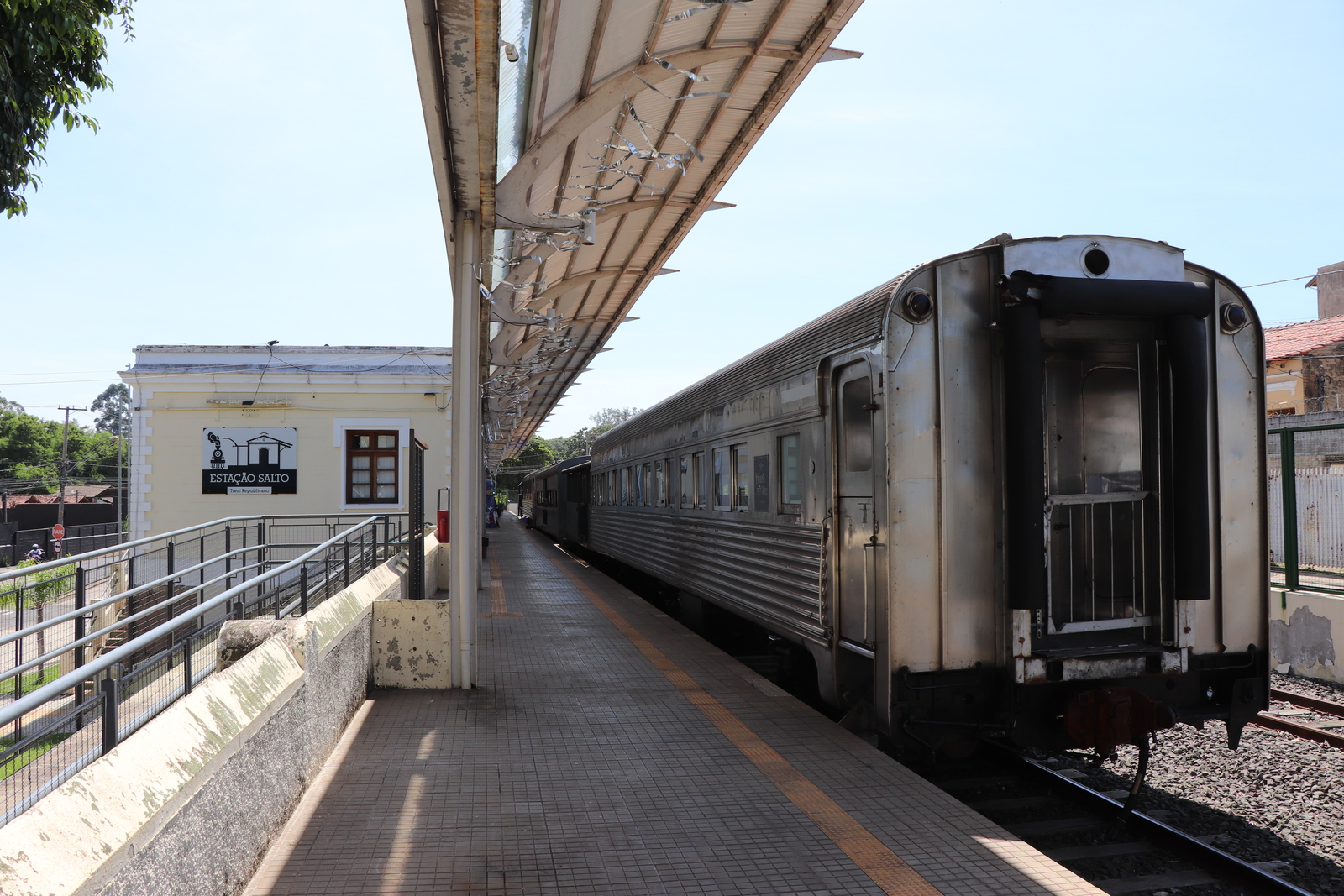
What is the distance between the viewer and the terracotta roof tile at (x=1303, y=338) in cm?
2719

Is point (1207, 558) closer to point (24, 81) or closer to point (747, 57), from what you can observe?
point (747, 57)

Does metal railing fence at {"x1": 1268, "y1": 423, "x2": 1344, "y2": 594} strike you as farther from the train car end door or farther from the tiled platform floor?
the tiled platform floor

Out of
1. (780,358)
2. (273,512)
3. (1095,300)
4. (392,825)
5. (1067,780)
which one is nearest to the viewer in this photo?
(392,825)

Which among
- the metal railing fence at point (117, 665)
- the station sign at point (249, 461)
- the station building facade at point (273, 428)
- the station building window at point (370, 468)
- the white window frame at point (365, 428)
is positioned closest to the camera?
the metal railing fence at point (117, 665)

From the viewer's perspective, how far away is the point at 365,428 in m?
19.1

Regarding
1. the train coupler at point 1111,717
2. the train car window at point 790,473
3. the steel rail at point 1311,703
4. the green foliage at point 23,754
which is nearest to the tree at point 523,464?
the train car window at point 790,473

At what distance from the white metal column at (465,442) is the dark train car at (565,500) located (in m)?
12.9

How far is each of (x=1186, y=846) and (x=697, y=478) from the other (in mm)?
6002

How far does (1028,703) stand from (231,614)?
14.7 ft

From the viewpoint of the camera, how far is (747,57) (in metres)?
6.47

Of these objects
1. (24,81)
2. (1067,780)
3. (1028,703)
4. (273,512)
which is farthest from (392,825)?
(273,512)

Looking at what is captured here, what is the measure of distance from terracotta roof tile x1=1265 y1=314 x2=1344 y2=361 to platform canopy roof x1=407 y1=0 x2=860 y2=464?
23.7 m

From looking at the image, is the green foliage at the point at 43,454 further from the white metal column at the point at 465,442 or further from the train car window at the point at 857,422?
the train car window at the point at 857,422

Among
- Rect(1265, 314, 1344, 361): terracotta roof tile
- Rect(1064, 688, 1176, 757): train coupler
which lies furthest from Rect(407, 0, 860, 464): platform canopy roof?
Rect(1265, 314, 1344, 361): terracotta roof tile
